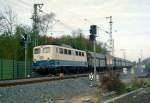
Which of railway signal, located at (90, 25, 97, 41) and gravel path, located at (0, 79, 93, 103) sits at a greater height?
railway signal, located at (90, 25, 97, 41)

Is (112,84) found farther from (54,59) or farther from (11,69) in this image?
(11,69)

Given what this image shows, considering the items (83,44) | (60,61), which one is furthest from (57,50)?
(83,44)

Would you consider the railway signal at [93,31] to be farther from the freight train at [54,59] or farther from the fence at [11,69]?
the fence at [11,69]

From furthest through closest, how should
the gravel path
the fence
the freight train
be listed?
1. the freight train
2. the fence
3. the gravel path

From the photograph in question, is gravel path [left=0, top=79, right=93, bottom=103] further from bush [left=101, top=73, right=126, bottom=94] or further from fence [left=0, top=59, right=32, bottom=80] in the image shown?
fence [left=0, top=59, right=32, bottom=80]

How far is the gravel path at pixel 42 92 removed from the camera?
2226cm

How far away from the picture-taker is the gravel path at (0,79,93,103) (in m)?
22.3

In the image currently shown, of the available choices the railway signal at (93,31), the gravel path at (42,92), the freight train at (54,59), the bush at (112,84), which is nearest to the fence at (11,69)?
the freight train at (54,59)

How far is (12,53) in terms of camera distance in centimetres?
6425

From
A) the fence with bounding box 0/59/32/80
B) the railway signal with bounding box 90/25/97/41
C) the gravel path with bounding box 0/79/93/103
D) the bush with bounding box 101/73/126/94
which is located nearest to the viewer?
the gravel path with bounding box 0/79/93/103

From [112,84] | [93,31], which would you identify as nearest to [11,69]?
[112,84]

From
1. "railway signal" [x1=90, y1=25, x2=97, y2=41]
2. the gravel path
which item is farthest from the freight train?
"railway signal" [x1=90, y1=25, x2=97, y2=41]

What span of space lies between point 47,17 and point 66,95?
2000 inches

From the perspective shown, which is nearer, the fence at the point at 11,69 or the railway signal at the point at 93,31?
the railway signal at the point at 93,31
